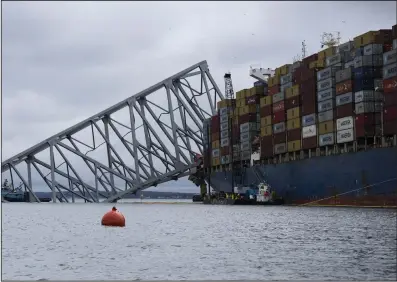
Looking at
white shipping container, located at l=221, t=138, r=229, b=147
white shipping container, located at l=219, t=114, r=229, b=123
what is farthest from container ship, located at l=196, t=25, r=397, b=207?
white shipping container, located at l=219, t=114, r=229, b=123

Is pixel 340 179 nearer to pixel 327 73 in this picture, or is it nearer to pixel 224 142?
pixel 327 73

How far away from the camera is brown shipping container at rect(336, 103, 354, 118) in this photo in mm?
87331

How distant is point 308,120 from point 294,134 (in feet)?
16.1

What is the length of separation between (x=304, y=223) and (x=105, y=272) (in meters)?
30.3

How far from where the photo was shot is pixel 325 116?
92.9 meters

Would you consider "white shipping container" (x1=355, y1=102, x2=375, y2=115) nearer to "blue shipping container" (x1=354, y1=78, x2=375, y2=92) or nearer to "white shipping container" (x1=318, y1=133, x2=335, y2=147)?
"blue shipping container" (x1=354, y1=78, x2=375, y2=92)

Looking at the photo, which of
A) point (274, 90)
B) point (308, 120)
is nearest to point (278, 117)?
point (274, 90)

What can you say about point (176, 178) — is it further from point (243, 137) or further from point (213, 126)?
point (243, 137)

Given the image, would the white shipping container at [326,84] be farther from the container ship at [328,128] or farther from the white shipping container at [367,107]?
the white shipping container at [367,107]

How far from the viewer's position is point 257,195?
375 feet

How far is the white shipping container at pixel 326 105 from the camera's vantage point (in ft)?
301

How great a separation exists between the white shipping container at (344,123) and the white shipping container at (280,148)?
15377 mm

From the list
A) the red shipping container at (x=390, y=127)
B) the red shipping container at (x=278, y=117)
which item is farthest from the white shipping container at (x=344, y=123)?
the red shipping container at (x=278, y=117)

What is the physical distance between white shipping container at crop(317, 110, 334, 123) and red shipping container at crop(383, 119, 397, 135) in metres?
11.9
